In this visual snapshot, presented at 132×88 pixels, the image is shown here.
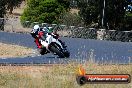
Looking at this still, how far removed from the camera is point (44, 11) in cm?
5244

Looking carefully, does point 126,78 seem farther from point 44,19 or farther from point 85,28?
point 44,19

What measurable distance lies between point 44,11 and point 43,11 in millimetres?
111

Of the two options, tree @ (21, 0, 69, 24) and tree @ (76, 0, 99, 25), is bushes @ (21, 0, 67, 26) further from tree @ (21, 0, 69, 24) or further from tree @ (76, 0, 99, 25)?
tree @ (76, 0, 99, 25)

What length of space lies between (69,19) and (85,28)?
4620mm

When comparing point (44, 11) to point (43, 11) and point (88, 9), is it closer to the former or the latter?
point (43, 11)

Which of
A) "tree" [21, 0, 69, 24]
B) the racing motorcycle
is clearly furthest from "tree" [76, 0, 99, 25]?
the racing motorcycle

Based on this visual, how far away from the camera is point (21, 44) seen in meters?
35.5

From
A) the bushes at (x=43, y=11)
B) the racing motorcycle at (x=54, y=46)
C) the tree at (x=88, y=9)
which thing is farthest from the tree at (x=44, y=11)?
the racing motorcycle at (x=54, y=46)

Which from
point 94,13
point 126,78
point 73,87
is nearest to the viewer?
point 126,78

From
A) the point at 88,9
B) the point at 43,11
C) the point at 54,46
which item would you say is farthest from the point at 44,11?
Result: the point at 54,46

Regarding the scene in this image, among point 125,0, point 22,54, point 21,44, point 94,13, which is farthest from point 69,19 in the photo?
point 22,54

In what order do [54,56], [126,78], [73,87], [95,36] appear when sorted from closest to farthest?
[126,78], [73,87], [54,56], [95,36]

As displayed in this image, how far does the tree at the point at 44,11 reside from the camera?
51172 mm

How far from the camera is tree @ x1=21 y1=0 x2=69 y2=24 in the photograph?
51172 millimetres
